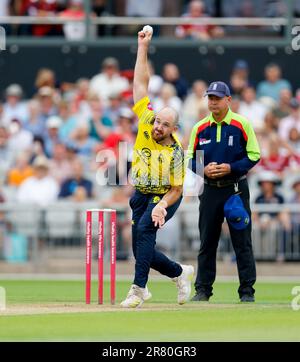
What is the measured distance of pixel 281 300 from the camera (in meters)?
15.4

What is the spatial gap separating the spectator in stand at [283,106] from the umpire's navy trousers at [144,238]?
1116cm

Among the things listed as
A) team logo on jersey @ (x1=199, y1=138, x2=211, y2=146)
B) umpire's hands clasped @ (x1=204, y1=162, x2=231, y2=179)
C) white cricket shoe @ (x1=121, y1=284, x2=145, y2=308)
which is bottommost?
white cricket shoe @ (x1=121, y1=284, x2=145, y2=308)

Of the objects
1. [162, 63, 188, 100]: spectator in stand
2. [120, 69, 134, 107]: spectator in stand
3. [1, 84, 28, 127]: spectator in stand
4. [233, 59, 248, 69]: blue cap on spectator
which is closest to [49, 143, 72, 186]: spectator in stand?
[1, 84, 28, 127]: spectator in stand

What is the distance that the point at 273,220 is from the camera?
70.8 feet

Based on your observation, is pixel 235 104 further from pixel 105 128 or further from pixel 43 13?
pixel 43 13

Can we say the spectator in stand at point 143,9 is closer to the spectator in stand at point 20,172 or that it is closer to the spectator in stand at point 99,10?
the spectator in stand at point 99,10

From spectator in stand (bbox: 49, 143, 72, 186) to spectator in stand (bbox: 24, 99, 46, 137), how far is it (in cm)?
100

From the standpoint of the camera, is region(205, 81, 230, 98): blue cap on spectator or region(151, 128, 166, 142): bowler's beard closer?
region(151, 128, 166, 142): bowler's beard

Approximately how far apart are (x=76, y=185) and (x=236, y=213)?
898cm

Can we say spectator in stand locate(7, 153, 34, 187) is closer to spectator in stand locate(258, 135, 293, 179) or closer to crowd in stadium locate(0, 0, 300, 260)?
crowd in stadium locate(0, 0, 300, 260)

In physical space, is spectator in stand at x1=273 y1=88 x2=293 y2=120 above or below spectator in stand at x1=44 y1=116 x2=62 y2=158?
above

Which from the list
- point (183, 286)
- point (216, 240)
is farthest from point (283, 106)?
point (183, 286)

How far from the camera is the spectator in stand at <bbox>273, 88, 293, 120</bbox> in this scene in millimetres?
24252

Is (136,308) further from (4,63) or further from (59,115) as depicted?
(4,63)
